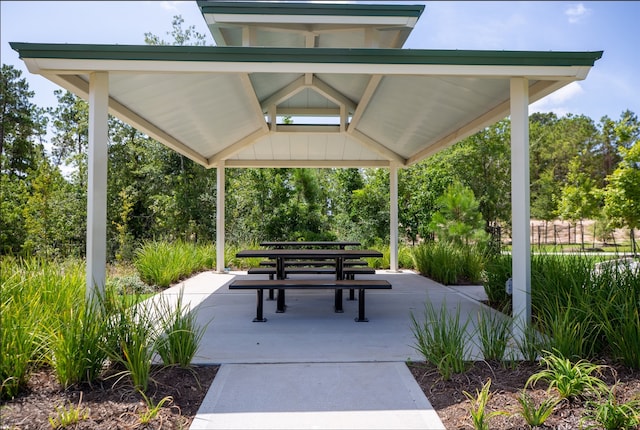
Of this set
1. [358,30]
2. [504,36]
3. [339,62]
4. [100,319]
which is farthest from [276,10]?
[504,36]

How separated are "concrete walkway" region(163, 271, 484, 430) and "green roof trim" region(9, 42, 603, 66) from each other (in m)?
2.29

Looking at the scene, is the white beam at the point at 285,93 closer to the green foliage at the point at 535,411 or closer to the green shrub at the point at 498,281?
the green shrub at the point at 498,281

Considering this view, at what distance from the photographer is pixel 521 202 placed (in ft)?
14.7

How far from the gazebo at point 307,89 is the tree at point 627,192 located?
38.3 feet

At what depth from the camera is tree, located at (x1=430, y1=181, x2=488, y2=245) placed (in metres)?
11.5

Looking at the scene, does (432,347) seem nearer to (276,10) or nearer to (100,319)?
(100,319)

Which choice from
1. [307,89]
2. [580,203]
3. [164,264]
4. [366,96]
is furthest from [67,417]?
[580,203]

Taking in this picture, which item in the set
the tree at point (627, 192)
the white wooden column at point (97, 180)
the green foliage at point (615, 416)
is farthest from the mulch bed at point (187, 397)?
the tree at point (627, 192)

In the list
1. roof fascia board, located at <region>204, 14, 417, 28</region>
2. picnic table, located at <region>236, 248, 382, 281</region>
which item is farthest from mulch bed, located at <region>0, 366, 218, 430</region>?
roof fascia board, located at <region>204, 14, 417, 28</region>

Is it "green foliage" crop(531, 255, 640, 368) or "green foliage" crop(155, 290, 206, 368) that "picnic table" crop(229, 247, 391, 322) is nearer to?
"green foliage" crop(155, 290, 206, 368)

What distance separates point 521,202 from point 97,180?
14.4ft

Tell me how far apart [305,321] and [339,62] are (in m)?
3.28

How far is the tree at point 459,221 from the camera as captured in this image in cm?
1148

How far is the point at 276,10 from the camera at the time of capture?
6109mm
